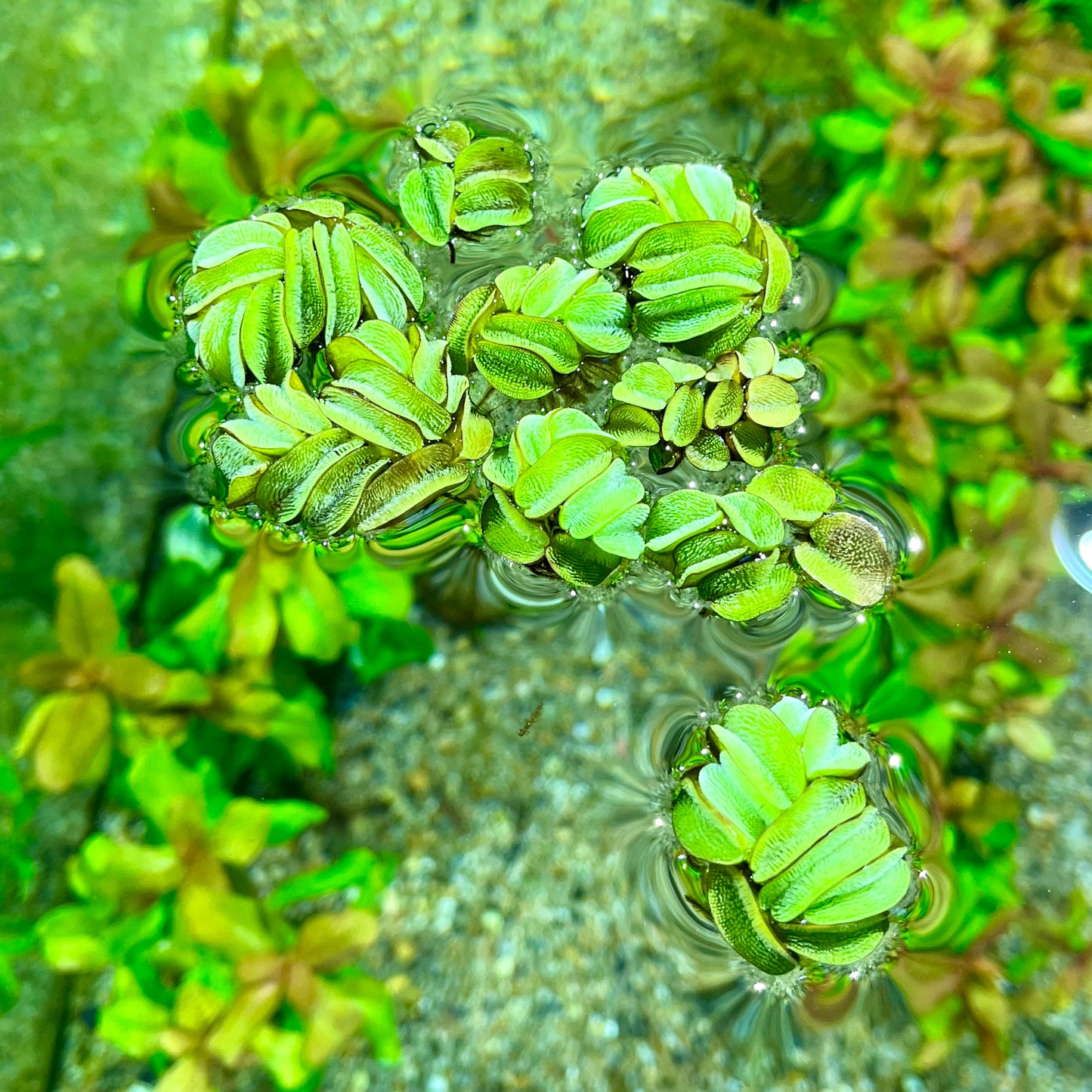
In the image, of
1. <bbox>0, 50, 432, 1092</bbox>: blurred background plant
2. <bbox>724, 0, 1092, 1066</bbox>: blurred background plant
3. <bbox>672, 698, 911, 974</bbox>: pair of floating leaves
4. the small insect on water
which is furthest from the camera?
the small insect on water

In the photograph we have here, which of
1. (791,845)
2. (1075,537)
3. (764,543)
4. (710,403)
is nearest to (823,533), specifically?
(764,543)

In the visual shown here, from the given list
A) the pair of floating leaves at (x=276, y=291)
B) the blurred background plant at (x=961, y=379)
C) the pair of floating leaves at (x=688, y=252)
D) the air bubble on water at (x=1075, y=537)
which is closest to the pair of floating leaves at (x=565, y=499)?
the pair of floating leaves at (x=688, y=252)

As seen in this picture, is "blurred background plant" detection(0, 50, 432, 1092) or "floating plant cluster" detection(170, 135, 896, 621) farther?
"blurred background plant" detection(0, 50, 432, 1092)

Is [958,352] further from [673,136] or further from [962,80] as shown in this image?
[673,136]

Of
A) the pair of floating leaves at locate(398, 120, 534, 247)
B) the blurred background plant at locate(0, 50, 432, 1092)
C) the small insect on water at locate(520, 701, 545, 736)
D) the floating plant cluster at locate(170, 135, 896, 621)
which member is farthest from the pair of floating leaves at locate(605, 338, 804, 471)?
the small insect on water at locate(520, 701, 545, 736)

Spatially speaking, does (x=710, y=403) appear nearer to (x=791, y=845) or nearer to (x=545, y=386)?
(x=545, y=386)

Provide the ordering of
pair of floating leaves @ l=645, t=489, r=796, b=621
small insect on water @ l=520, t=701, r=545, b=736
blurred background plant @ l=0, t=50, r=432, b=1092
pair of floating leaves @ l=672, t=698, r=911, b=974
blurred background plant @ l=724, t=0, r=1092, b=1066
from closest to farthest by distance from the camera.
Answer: pair of floating leaves @ l=672, t=698, r=911, b=974
pair of floating leaves @ l=645, t=489, r=796, b=621
blurred background plant @ l=0, t=50, r=432, b=1092
blurred background plant @ l=724, t=0, r=1092, b=1066
small insect on water @ l=520, t=701, r=545, b=736

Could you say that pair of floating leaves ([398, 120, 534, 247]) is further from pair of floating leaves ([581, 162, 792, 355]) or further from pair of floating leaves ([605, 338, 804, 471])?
pair of floating leaves ([605, 338, 804, 471])

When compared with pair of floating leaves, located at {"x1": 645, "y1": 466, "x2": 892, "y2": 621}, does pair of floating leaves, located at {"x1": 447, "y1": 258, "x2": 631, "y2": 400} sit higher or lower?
higher
